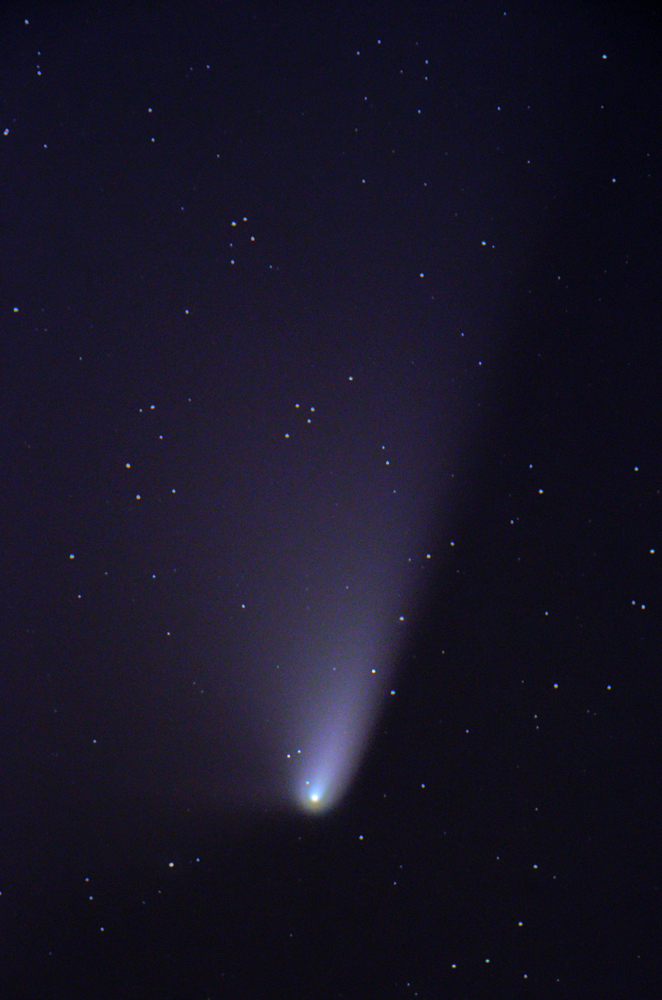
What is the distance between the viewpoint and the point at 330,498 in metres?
0.70

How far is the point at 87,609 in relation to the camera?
2.29 ft

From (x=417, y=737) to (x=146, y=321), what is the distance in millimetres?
432

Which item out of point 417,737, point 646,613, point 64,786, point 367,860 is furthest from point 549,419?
point 64,786

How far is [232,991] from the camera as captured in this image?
0.69m

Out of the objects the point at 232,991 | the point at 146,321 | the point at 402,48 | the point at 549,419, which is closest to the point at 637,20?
the point at 402,48

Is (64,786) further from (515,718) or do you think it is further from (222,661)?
(515,718)

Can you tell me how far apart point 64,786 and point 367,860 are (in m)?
0.27

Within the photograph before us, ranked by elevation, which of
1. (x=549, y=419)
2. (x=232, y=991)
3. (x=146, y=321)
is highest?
(x=146, y=321)

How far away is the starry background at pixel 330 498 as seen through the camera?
0.68 metres

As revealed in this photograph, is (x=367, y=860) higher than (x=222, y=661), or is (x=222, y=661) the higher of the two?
(x=222, y=661)

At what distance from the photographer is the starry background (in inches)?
26.7

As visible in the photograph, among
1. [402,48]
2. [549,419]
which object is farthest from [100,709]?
[402,48]

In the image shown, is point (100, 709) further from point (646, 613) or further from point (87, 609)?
point (646, 613)

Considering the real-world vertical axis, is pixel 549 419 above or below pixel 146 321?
below
